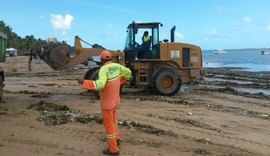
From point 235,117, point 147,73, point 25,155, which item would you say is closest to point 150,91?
point 147,73

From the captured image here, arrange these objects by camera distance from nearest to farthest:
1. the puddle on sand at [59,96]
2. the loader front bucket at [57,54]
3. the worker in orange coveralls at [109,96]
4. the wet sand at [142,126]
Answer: the worker in orange coveralls at [109,96]
the wet sand at [142,126]
the puddle on sand at [59,96]
the loader front bucket at [57,54]

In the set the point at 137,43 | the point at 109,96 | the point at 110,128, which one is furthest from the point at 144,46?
the point at 110,128

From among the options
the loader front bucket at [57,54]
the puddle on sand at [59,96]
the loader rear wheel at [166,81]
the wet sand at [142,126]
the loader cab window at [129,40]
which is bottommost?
the wet sand at [142,126]

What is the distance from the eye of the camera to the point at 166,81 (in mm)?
15719

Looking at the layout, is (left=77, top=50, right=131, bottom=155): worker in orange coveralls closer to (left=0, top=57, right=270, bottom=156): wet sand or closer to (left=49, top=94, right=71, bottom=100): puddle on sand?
(left=0, top=57, right=270, bottom=156): wet sand

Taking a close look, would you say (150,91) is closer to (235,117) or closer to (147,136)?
(235,117)

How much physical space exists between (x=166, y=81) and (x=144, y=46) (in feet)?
5.00

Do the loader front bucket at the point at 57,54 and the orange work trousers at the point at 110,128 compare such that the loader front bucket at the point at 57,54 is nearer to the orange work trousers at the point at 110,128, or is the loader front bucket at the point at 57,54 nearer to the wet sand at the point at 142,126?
the wet sand at the point at 142,126

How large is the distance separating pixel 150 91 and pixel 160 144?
8092 millimetres

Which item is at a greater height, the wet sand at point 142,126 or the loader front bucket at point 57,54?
the loader front bucket at point 57,54

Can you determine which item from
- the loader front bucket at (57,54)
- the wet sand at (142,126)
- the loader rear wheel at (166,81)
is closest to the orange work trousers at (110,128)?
the wet sand at (142,126)

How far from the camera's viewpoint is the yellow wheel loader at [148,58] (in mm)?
15125

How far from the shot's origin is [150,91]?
16.3m

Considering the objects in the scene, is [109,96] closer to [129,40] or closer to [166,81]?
[166,81]
